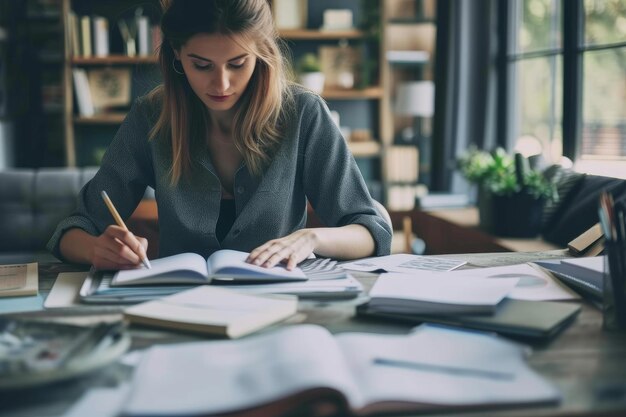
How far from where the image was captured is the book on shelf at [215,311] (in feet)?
3.09

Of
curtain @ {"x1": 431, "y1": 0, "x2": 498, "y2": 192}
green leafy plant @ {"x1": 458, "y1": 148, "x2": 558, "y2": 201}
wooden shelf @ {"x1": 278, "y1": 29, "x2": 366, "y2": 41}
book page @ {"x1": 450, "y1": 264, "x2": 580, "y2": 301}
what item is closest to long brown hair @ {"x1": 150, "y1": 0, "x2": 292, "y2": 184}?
book page @ {"x1": 450, "y1": 264, "x2": 580, "y2": 301}

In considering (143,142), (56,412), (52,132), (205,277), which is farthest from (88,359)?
(52,132)

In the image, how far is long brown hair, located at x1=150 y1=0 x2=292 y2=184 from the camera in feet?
5.19

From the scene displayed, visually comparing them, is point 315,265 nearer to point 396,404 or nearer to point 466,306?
point 466,306

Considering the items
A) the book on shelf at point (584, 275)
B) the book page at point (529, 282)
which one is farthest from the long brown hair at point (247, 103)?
the book on shelf at point (584, 275)

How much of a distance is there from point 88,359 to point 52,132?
4.64 meters

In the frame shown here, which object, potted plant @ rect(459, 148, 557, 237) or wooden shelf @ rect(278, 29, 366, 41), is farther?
wooden shelf @ rect(278, 29, 366, 41)

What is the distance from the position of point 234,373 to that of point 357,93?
14.2 feet

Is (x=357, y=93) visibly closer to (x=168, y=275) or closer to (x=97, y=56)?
(x=97, y=56)

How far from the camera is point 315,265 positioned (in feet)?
4.46

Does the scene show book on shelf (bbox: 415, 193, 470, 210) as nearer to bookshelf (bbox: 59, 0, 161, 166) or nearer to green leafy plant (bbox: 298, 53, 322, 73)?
green leafy plant (bbox: 298, 53, 322, 73)

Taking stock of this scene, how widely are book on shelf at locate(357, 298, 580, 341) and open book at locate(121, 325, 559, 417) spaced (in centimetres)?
6

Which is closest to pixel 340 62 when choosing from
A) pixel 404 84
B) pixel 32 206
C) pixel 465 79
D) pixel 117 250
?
pixel 404 84

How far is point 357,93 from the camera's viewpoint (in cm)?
496
